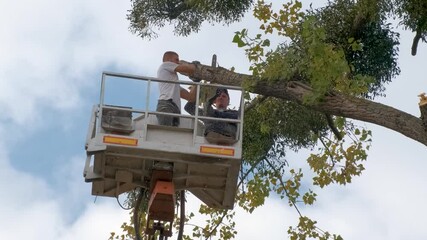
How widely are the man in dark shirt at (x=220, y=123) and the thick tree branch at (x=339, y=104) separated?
109 cm

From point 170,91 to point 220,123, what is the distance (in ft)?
2.18

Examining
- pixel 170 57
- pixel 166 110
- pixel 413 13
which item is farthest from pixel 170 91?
pixel 413 13

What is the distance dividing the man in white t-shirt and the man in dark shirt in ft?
0.97

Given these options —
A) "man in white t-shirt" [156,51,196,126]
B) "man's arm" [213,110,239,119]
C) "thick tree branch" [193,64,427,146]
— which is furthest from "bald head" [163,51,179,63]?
"thick tree branch" [193,64,427,146]

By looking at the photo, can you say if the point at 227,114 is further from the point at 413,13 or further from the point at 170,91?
the point at 413,13

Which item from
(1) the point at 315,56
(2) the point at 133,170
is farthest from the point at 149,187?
(1) the point at 315,56

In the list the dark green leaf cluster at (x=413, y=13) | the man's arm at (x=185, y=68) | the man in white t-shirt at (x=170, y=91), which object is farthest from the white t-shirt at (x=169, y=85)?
the dark green leaf cluster at (x=413, y=13)

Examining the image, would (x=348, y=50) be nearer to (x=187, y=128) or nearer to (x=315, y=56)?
(x=315, y=56)

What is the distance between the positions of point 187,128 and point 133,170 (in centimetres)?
92

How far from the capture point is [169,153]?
12.4 m

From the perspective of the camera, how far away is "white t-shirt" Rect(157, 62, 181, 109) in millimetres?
12703

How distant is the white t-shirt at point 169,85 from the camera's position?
500 inches

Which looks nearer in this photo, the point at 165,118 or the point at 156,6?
the point at 165,118

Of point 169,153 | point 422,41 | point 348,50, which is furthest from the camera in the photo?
point 348,50
